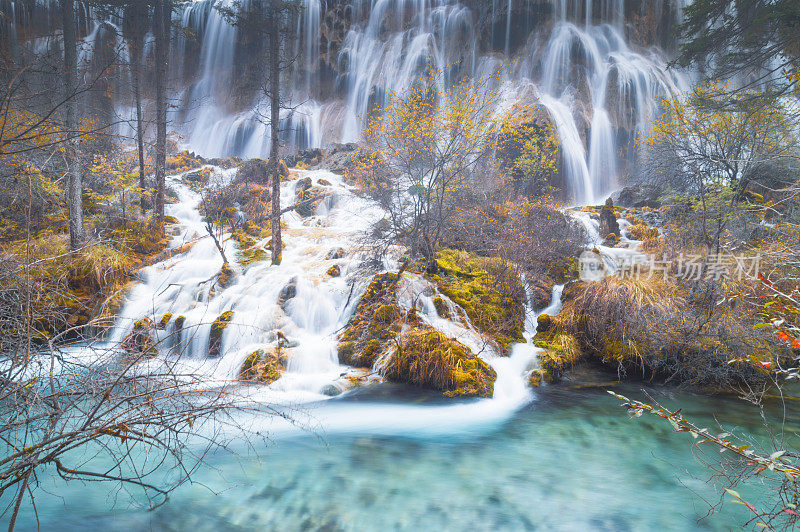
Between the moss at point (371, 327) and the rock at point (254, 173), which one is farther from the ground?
the rock at point (254, 173)

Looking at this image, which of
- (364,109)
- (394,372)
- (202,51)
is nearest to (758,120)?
(394,372)

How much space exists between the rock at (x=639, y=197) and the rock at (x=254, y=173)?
1950 centimetres

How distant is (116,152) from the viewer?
1562cm

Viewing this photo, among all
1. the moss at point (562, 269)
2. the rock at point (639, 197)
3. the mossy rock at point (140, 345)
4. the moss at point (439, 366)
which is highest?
the rock at point (639, 197)

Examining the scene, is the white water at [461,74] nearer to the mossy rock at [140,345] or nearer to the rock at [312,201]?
the rock at [312,201]

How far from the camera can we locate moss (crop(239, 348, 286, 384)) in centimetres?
732

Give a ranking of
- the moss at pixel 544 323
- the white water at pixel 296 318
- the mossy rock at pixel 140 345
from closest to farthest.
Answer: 1. the mossy rock at pixel 140 345
2. the white water at pixel 296 318
3. the moss at pixel 544 323

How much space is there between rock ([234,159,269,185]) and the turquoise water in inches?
621

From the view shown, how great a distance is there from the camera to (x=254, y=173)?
19891 millimetres

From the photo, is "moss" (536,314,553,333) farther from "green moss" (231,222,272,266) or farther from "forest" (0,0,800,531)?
"green moss" (231,222,272,266)

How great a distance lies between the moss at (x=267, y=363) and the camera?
288 inches

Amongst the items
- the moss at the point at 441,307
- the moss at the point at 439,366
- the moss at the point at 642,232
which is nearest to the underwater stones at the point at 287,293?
the moss at the point at 439,366

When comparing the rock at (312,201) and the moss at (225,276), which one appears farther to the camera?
the rock at (312,201)

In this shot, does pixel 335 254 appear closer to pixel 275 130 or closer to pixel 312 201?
pixel 275 130
